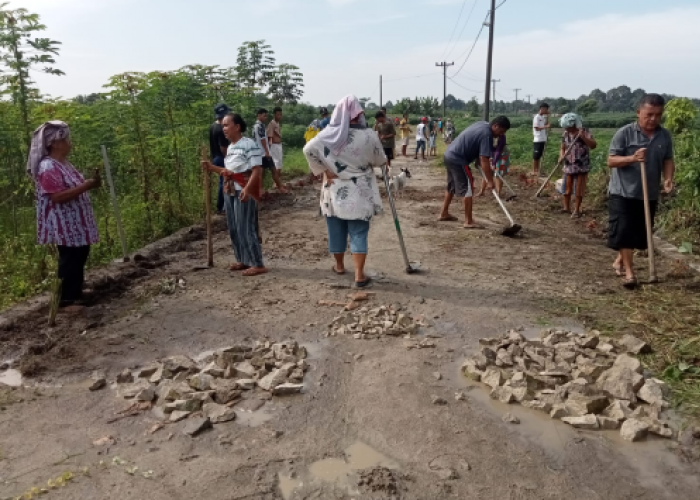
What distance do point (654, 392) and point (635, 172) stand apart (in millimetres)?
2605

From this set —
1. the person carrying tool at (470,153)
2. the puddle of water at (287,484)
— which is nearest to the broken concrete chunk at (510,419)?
the puddle of water at (287,484)

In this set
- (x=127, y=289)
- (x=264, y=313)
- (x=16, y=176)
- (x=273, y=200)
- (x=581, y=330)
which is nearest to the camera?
(x=581, y=330)

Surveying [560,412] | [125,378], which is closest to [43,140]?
[125,378]

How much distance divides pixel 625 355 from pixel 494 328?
1016 mm

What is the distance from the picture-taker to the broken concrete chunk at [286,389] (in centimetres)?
336

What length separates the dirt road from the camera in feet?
8.31

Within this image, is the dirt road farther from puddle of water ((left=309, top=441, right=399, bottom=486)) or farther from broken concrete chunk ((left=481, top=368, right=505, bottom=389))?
broken concrete chunk ((left=481, top=368, right=505, bottom=389))

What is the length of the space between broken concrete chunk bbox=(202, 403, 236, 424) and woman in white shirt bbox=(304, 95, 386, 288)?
234 cm

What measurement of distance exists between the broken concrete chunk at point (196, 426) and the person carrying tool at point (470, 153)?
5.06 metres

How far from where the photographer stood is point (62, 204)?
15.0ft

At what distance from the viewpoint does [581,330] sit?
4.23 m

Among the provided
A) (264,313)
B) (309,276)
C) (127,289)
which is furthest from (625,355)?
(127,289)

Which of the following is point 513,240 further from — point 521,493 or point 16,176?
point 16,176

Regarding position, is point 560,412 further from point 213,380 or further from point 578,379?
point 213,380
